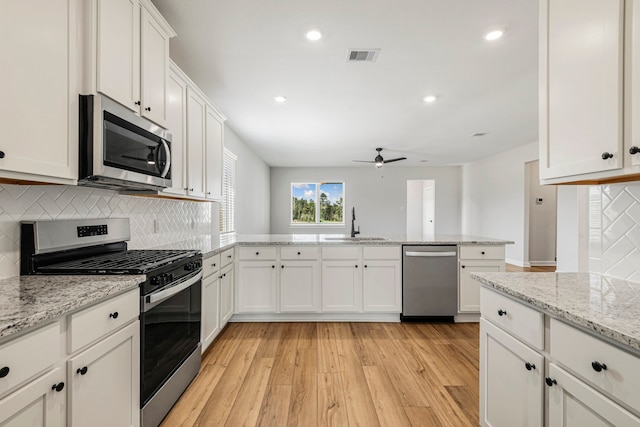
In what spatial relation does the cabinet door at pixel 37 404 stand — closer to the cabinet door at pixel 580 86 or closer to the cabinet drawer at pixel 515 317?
the cabinet drawer at pixel 515 317

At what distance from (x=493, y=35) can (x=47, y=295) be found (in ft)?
10.2

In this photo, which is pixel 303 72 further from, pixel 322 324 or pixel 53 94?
pixel 322 324

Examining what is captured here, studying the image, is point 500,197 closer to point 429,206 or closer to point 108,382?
point 429,206

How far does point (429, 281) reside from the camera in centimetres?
325

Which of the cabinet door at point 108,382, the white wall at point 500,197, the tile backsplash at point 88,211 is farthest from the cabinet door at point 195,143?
the white wall at point 500,197

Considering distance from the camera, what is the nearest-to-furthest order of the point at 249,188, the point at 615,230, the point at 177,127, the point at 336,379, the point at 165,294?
the point at 615,230, the point at 165,294, the point at 336,379, the point at 177,127, the point at 249,188

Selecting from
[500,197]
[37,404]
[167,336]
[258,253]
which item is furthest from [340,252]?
[500,197]

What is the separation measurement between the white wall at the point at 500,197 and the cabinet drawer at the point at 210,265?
20.6ft

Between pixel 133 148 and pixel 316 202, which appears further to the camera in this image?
pixel 316 202

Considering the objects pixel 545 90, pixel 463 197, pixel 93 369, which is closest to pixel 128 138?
pixel 93 369

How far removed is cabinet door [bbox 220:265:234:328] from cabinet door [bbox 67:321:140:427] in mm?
1347

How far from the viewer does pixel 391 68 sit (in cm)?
281

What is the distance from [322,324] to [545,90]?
9.22 ft

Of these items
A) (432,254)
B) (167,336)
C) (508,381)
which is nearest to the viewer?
(508,381)
